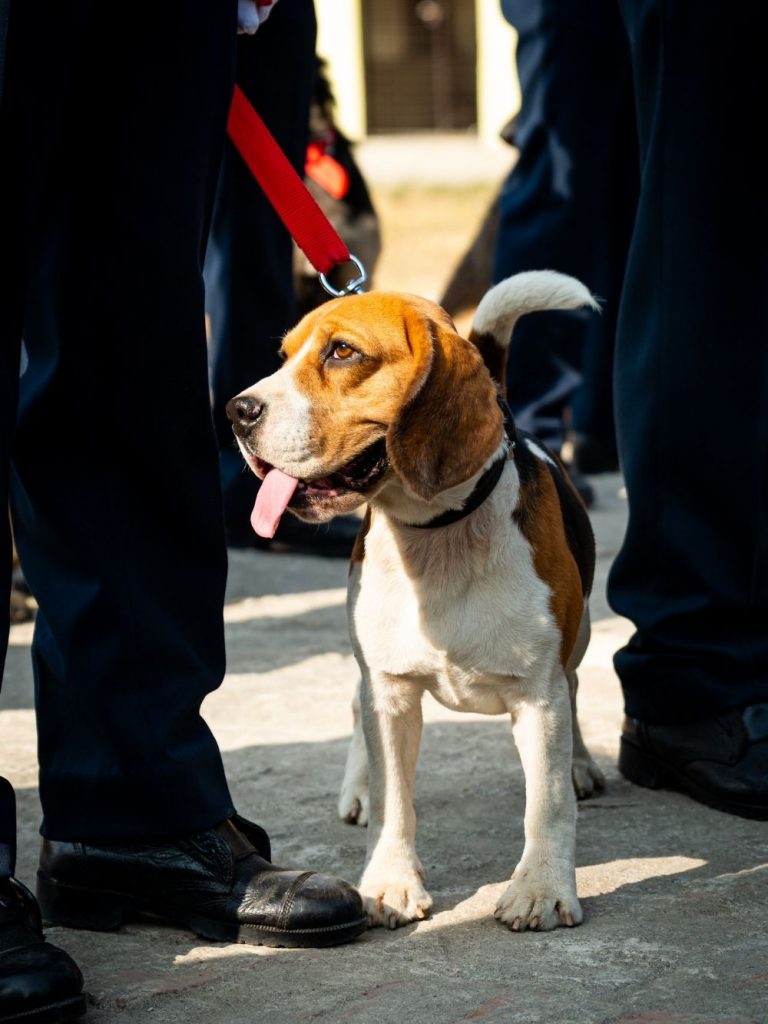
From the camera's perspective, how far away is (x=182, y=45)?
2307 mm

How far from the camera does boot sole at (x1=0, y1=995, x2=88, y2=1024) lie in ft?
6.87

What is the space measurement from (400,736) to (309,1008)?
1.89ft

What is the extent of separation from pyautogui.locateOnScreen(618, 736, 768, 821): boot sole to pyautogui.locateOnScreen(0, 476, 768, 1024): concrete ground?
2cm

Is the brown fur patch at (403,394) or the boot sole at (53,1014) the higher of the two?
the brown fur patch at (403,394)

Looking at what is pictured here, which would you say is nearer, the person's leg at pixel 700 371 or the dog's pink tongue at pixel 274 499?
the dog's pink tongue at pixel 274 499

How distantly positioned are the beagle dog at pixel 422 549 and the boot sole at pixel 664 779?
49 cm

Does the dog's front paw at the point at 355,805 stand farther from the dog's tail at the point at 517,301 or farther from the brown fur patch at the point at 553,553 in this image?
the dog's tail at the point at 517,301

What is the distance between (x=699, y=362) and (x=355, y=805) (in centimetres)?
108

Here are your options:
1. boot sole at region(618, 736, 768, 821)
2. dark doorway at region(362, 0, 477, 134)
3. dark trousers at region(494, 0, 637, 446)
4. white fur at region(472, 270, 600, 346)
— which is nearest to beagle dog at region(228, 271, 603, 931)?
white fur at region(472, 270, 600, 346)

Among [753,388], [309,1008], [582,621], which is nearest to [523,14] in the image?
[753,388]

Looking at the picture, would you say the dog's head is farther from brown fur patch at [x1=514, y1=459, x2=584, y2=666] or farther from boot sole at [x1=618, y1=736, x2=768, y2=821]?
boot sole at [x1=618, y1=736, x2=768, y2=821]

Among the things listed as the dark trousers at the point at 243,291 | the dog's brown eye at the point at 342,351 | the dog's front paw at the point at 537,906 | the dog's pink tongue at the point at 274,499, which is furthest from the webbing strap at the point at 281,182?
the dark trousers at the point at 243,291

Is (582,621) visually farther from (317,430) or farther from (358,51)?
(358,51)

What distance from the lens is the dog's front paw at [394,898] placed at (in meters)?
2.48
